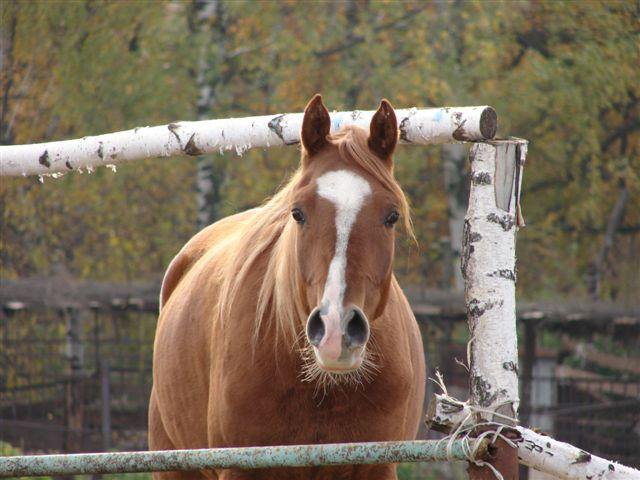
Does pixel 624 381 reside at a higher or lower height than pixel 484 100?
lower

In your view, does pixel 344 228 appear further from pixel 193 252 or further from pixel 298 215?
pixel 193 252

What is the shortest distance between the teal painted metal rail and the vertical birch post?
0.76ft

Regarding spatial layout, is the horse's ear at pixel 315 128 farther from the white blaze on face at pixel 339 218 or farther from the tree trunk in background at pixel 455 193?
the tree trunk in background at pixel 455 193

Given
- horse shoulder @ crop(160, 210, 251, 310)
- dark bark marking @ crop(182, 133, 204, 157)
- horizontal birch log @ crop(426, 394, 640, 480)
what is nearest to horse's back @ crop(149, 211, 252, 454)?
horse shoulder @ crop(160, 210, 251, 310)

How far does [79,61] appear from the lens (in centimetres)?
1121

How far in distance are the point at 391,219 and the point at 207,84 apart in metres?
8.89

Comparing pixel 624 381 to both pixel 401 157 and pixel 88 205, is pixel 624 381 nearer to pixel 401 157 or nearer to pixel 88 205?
pixel 401 157

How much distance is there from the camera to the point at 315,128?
3.04m

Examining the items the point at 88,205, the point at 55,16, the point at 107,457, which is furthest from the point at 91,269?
the point at 107,457

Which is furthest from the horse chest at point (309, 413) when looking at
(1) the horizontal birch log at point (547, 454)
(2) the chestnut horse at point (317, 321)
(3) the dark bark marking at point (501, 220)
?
(3) the dark bark marking at point (501, 220)

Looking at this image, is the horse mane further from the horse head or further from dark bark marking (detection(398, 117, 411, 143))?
dark bark marking (detection(398, 117, 411, 143))

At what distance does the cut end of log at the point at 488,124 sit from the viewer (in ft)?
9.09

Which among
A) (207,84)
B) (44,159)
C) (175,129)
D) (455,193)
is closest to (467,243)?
(175,129)

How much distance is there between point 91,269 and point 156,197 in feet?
4.57
